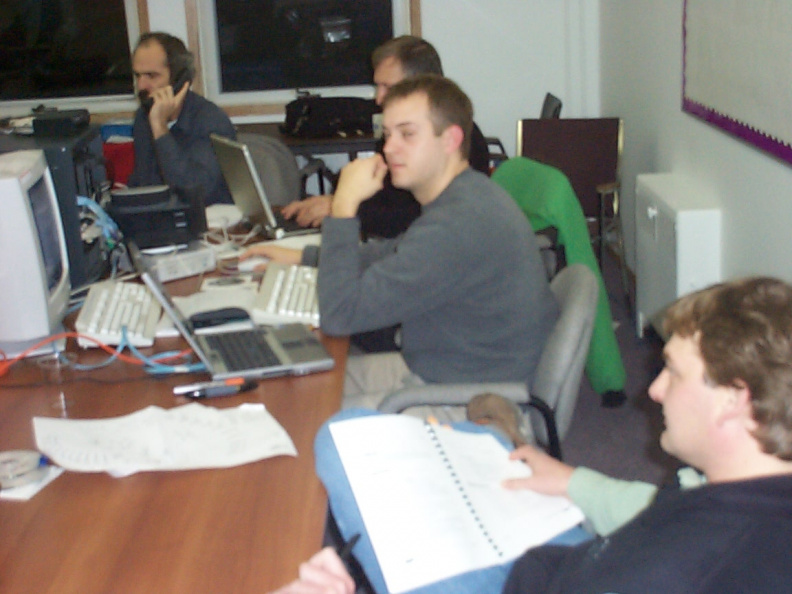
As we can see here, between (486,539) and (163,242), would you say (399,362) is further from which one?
(486,539)

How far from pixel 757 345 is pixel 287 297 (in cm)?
140

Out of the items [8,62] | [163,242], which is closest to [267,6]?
[8,62]

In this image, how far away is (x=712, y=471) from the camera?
1.06 m

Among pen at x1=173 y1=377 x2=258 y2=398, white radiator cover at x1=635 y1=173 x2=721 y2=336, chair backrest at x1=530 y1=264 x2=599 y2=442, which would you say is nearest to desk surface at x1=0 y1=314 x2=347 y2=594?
pen at x1=173 y1=377 x2=258 y2=398

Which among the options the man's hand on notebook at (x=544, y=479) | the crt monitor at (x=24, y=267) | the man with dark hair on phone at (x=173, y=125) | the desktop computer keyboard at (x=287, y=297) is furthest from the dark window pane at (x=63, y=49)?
the man's hand on notebook at (x=544, y=479)

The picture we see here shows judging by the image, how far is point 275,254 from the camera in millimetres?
2609

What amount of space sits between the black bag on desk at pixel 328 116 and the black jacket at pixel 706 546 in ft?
13.5

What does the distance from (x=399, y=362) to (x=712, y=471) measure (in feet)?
4.69

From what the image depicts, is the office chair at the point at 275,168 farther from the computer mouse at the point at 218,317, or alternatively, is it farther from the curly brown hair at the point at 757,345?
the curly brown hair at the point at 757,345

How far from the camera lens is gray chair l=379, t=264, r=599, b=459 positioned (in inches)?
71.6

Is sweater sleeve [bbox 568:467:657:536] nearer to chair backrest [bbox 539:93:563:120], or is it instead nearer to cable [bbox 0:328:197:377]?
cable [bbox 0:328:197:377]

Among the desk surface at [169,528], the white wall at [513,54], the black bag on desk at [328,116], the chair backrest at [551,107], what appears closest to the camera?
the desk surface at [169,528]

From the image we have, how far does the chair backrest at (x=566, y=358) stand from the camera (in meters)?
1.84

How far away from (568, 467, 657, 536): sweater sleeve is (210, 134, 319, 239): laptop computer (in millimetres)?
1705
